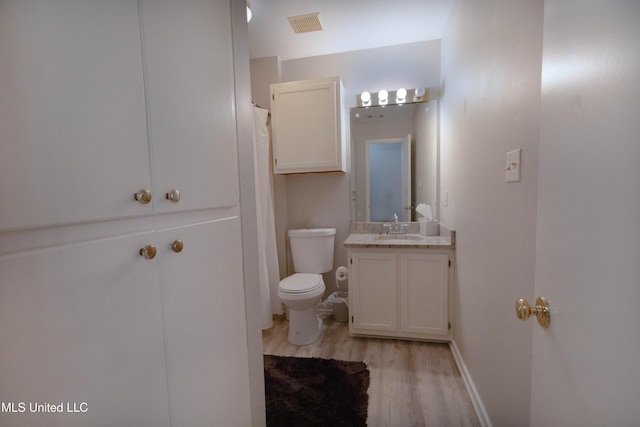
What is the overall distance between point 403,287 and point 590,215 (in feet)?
5.81

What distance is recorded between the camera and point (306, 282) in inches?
89.4

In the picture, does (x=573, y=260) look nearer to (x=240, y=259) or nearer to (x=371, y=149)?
(x=240, y=259)

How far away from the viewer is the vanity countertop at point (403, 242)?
210 cm

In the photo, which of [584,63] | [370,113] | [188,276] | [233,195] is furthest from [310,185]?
[584,63]

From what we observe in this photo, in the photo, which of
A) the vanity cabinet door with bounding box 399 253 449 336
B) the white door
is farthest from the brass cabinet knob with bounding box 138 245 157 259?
the vanity cabinet door with bounding box 399 253 449 336

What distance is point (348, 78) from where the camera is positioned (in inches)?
104

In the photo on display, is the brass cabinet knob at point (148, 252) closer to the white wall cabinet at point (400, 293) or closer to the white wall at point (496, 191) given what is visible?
the white wall at point (496, 191)

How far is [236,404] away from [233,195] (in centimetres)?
75

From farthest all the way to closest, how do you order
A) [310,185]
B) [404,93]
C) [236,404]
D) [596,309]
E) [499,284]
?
1. [310,185]
2. [404,93]
3. [499,284]
4. [236,404]
5. [596,309]

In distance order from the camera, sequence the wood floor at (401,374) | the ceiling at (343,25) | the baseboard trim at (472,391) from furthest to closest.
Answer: the ceiling at (343,25) < the wood floor at (401,374) < the baseboard trim at (472,391)

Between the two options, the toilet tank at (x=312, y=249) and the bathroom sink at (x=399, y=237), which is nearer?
the bathroom sink at (x=399, y=237)

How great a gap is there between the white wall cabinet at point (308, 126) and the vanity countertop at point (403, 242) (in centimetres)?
69

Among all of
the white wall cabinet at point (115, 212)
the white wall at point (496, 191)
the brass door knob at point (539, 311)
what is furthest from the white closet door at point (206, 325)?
the white wall at point (496, 191)

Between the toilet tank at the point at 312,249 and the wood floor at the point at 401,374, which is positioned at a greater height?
the toilet tank at the point at 312,249
